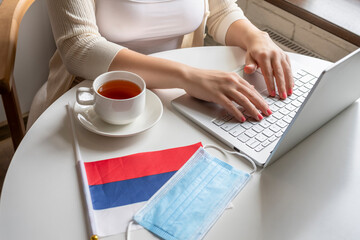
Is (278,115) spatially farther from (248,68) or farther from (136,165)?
(136,165)

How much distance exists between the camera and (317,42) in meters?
1.62

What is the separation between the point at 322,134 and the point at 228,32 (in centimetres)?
49

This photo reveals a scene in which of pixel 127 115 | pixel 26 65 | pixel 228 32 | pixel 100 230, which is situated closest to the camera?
pixel 100 230

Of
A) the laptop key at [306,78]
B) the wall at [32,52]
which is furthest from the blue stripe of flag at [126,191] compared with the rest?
the wall at [32,52]

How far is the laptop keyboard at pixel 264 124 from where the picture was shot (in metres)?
0.78

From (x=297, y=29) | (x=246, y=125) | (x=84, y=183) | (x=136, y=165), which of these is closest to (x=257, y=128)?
(x=246, y=125)

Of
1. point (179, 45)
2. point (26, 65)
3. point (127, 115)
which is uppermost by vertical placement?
point (127, 115)

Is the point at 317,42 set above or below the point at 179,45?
below

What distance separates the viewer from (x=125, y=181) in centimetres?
69

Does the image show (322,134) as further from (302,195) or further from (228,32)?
(228,32)

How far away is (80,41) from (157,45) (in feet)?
1.07

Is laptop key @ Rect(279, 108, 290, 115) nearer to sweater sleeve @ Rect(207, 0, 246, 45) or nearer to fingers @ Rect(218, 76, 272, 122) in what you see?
fingers @ Rect(218, 76, 272, 122)

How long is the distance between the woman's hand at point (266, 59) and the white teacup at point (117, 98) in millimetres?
326

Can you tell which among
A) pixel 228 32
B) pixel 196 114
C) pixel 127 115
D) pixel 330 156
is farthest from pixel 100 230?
pixel 228 32
